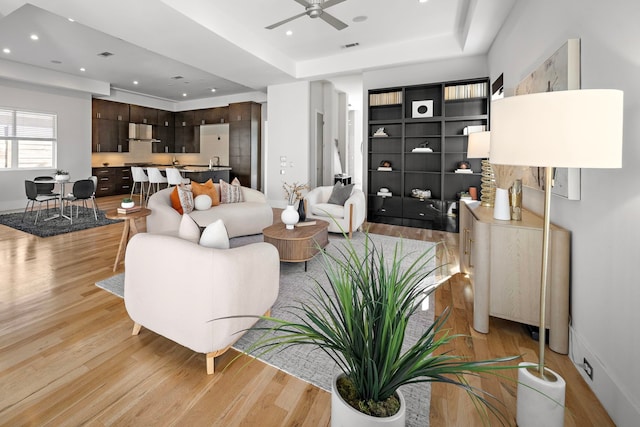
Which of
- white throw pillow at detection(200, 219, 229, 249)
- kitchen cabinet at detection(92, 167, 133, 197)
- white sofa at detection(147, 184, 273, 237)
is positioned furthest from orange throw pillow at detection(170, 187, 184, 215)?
kitchen cabinet at detection(92, 167, 133, 197)

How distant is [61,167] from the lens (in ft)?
26.2

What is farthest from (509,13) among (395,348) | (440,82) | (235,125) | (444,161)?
(235,125)

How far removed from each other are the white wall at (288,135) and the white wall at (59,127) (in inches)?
192

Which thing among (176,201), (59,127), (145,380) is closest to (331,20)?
(176,201)

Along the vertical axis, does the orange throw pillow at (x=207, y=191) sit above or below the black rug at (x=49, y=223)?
above

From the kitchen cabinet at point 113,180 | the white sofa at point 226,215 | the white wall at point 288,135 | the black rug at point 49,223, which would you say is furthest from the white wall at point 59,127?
the white sofa at point 226,215

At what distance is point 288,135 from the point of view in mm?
7477

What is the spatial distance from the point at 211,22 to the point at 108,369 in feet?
14.2

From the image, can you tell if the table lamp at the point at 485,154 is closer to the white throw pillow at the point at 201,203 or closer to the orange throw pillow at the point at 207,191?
the white throw pillow at the point at 201,203

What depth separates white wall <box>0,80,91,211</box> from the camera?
7.08m

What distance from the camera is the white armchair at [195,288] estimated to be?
1.70 meters

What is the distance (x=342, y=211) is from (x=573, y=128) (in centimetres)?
374

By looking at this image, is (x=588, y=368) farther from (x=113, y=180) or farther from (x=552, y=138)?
(x=113, y=180)

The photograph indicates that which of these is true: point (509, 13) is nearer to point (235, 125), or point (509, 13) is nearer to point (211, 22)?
point (211, 22)
